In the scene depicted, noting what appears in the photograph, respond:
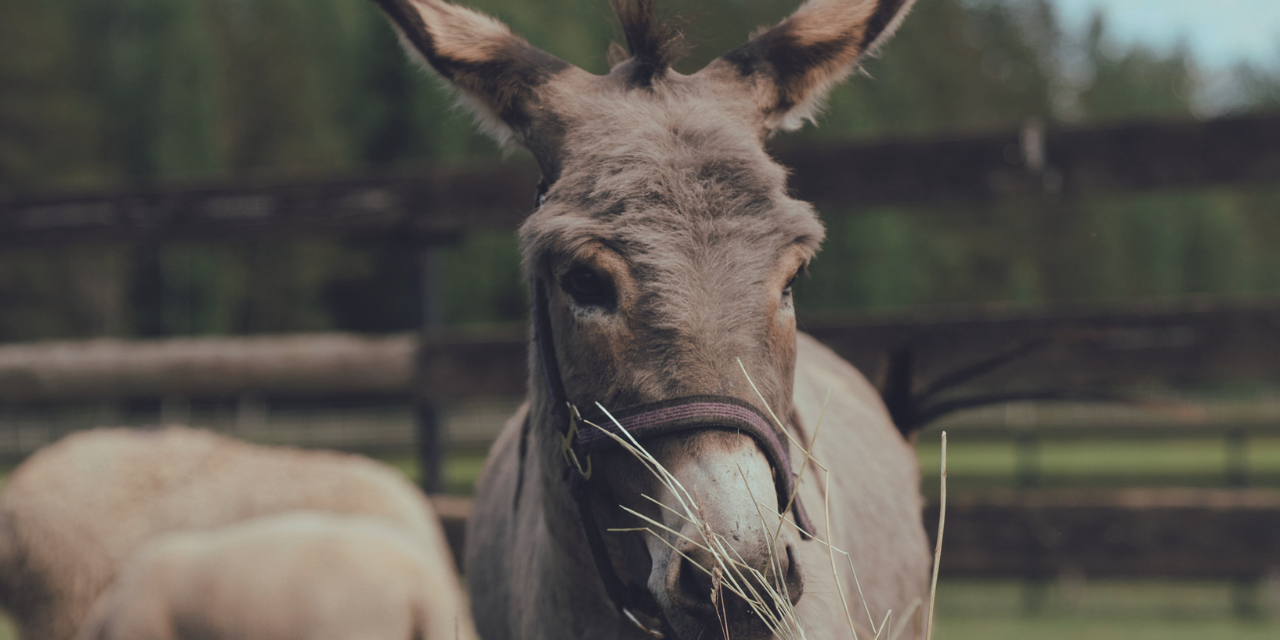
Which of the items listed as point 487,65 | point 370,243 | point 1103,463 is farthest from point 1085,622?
point 1103,463

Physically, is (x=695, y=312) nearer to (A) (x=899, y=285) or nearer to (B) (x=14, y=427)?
(A) (x=899, y=285)

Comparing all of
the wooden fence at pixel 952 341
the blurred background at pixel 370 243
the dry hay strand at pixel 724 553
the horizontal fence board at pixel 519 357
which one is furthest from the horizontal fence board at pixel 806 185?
the blurred background at pixel 370 243

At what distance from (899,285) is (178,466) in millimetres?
21149

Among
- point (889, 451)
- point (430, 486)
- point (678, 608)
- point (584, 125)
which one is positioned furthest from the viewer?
point (430, 486)

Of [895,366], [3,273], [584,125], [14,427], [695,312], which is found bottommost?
[14,427]

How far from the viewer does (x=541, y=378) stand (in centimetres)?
182

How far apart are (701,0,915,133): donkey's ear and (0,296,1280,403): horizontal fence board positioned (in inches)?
74.3

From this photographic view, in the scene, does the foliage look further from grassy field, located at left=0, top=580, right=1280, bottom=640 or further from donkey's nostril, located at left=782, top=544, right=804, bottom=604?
donkey's nostril, located at left=782, top=544, right=804, bottom=604

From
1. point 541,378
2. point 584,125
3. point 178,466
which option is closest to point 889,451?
point 541,378

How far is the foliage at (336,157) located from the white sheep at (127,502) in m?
15.2

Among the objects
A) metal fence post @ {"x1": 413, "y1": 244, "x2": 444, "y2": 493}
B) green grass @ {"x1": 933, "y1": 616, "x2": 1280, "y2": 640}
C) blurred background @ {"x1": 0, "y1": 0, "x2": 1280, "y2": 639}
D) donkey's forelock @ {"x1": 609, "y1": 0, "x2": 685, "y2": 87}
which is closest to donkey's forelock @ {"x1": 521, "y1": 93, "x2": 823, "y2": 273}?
donkey's forelock @ {"x1": 609, "y1": 0, "x2": 685, "y2": 87}

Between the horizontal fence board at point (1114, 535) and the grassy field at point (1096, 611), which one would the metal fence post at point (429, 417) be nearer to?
the grassy field at point (1096, 611)

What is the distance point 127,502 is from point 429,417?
142 cm

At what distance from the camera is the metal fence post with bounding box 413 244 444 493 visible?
4875mm
